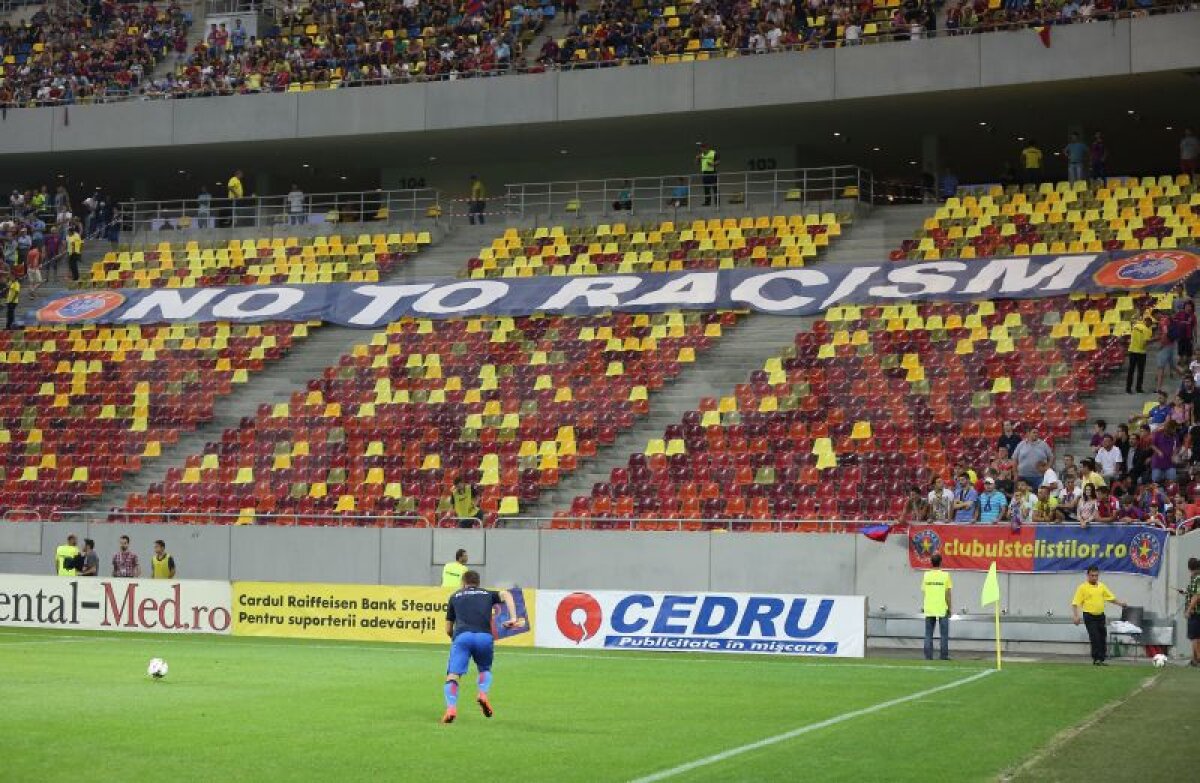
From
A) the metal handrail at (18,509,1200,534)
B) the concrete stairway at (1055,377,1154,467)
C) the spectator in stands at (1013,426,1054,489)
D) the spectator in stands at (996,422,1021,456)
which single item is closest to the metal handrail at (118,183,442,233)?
the metal handrail at (18,509,1200,534)

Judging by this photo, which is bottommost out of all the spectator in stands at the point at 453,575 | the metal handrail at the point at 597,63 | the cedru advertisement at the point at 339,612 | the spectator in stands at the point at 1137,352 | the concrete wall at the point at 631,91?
the cedru advertisement at the point at 339,612

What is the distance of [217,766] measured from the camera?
14773mm

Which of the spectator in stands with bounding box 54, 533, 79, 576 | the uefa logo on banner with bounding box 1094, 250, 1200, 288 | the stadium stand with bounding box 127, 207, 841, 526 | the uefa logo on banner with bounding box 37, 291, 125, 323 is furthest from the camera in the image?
the uefa logo on banner with bounding box 37, 291, 125, 323

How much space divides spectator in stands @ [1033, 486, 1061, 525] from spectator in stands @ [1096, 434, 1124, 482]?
1390mm

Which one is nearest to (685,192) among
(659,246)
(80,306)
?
(659,246)

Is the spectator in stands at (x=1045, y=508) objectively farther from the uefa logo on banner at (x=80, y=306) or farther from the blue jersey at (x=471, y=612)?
the uefa logo on banner at (x=80, y=306)

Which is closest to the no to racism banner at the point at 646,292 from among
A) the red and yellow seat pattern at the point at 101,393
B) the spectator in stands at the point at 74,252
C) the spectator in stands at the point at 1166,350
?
the red and yellow seat pattern at the point at 101,393

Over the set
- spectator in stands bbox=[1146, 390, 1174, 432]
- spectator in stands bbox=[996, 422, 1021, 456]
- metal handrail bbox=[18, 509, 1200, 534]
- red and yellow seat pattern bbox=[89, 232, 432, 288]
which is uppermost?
red and yellow seat pattern bbox=[89, 232, 432, 288]

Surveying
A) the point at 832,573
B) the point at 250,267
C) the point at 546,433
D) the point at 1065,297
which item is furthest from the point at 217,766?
the point at 250,267

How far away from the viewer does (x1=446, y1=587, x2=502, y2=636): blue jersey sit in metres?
18.3

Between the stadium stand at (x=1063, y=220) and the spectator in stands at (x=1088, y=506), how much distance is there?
34.5 ft

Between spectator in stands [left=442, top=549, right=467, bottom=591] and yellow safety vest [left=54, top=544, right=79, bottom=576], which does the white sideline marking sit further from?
yellow safety vest [left=54, top=544, right=79, bottom=576]

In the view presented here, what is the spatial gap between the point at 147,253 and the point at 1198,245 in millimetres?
26751

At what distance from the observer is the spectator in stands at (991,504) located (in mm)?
30653
